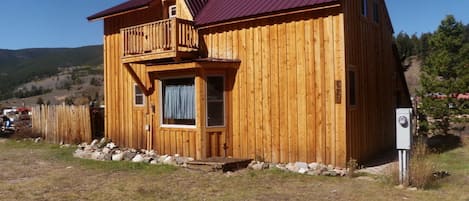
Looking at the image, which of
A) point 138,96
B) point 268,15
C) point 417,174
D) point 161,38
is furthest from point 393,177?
point 138,96

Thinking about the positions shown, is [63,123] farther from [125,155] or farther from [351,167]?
[351,167]

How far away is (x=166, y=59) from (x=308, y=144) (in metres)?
5.07

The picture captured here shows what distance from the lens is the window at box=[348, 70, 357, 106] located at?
38.7ft

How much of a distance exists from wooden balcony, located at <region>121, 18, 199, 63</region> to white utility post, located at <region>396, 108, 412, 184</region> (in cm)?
654

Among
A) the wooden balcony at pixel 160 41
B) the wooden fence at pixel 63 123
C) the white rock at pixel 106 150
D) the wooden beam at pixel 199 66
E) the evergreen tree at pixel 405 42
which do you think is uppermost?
the evergreen tree at pixel 405 42

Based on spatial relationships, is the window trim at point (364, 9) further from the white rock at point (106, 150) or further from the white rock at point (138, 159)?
the white rock at point (106, 150)

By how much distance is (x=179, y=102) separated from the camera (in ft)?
44.8

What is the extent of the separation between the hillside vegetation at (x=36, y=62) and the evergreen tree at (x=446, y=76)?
4966 centimetres

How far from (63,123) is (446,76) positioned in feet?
49.6

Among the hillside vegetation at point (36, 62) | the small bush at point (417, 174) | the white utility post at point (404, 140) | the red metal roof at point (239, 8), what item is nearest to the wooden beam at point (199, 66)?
the red metal roof at point (239, 8)

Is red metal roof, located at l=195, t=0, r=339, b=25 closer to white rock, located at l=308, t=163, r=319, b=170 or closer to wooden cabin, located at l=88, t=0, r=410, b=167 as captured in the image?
wooden cabin, located at l=88, t=0, r=410, b=167

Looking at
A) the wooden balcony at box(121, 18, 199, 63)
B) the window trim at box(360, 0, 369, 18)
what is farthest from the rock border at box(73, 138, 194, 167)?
the window trim at box(360, 0, 369, 18)

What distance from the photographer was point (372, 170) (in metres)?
11.2

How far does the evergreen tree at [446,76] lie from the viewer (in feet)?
55.3
